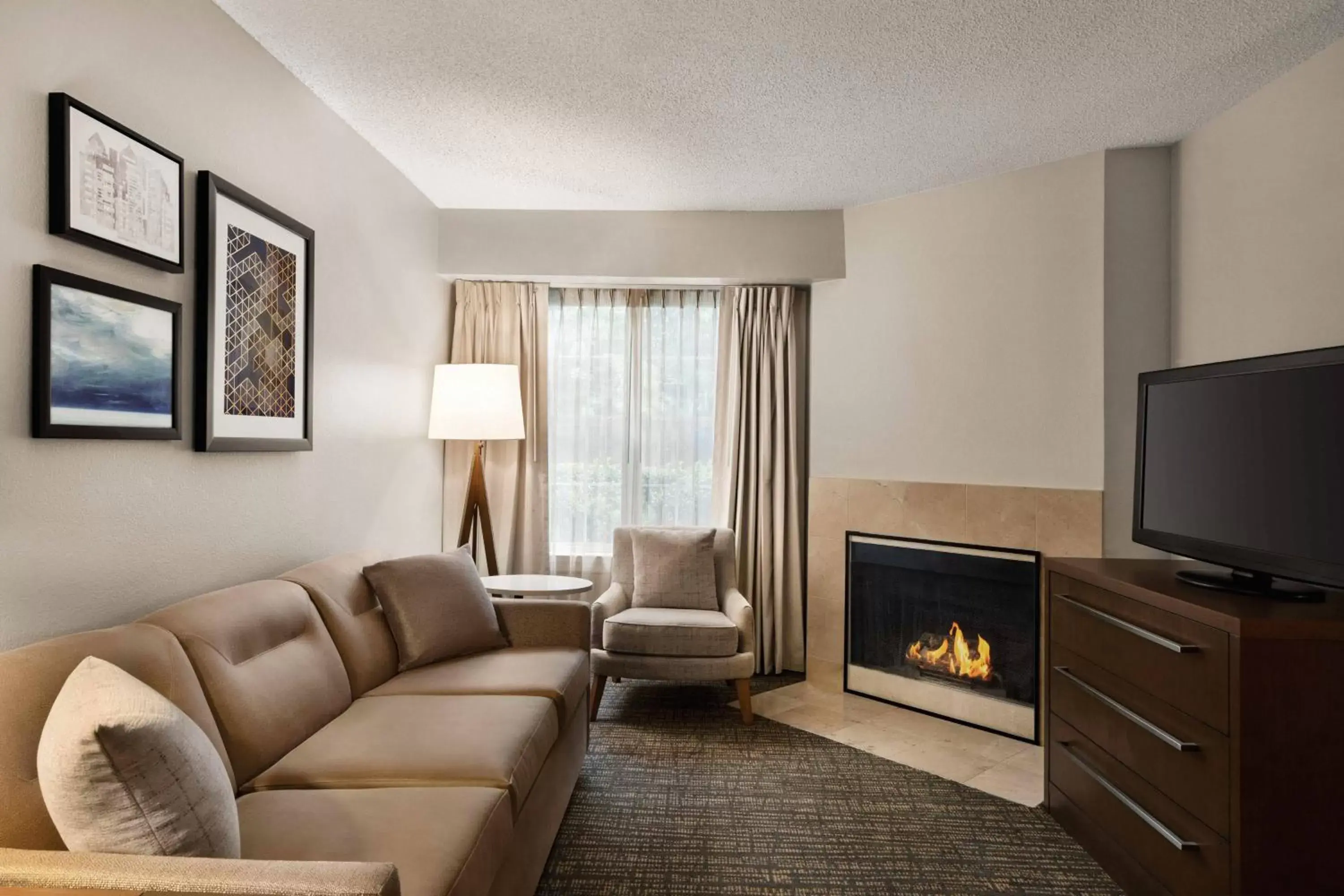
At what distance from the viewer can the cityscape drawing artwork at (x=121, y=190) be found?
1910 mm

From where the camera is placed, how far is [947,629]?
13.4 feet

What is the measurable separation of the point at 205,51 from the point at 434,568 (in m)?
1.80

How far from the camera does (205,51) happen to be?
241 cm

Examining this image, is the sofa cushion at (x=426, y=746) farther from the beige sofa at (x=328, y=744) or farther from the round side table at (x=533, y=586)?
the round side table at (x=533, y=586)

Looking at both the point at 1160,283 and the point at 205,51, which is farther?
the point at 1160,283

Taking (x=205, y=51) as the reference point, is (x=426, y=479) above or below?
below

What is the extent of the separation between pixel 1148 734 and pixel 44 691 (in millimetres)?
2637

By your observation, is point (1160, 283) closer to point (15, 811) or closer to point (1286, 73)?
point (1286, 73)

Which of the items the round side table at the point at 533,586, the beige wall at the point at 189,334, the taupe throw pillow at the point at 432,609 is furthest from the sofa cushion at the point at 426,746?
the round side table at the point at 533,586

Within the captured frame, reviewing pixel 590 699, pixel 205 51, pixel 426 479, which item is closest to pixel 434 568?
pixel 590 699

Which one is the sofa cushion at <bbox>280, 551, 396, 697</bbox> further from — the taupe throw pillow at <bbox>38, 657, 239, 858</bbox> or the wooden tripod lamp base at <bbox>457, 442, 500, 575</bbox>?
the wooden tripod lamp base at <bbox>457, 442, 500, 575</bbox>

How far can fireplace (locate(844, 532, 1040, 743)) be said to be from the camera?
149 inches

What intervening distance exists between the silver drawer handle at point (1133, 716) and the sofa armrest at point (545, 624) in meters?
1.75

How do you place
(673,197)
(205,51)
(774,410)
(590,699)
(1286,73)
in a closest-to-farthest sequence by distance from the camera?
1. (205,51)
2. (1286,73)
3. (590,699)
4. (673,197)
5. (774,410)
